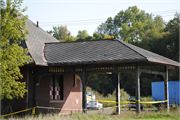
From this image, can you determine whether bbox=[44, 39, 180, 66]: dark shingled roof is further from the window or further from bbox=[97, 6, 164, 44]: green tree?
bbox=[97, 6, 164, 44]: green tree

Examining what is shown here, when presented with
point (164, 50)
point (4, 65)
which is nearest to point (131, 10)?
point (164, 50)

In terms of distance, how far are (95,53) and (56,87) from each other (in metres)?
4.12

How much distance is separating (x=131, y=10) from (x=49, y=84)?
178ft

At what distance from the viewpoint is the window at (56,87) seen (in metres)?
17.2

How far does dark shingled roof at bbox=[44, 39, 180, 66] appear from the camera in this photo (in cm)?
1416

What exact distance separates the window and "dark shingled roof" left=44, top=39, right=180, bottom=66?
2.00 meters

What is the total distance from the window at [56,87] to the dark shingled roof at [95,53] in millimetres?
1995

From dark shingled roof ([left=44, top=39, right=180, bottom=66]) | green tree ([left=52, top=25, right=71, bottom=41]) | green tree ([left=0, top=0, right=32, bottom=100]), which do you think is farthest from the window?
green tree ([left=52, top=25, right=71, bottom=41])

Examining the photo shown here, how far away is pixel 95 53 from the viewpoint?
15500 millimetres

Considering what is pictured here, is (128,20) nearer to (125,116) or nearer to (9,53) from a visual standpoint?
(125,116)

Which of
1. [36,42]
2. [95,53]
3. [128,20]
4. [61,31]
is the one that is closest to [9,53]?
[95,53]

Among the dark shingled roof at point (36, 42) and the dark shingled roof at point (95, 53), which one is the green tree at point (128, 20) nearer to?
the dark shingled roof at point (36, 42)

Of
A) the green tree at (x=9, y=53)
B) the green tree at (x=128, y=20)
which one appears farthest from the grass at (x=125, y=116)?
the green tree at (x=128, y=20)

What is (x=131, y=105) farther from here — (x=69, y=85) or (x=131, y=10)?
(x=131, y=10)
